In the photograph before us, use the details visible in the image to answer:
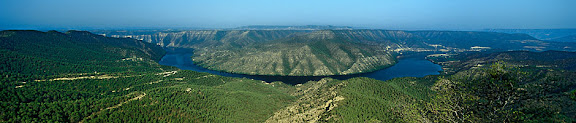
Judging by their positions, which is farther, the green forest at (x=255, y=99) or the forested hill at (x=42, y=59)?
the forested hill at (x=42, y=59)

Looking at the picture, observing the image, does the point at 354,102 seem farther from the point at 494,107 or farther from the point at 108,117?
the point at 108,117

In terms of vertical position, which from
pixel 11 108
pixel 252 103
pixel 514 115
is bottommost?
pixel 252 103

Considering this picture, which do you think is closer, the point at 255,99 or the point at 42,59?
the point at 255,99

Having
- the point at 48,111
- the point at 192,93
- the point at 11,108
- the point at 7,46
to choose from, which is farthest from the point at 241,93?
the point at 7,46

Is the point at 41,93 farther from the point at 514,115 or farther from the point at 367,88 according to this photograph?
the point at 514,115

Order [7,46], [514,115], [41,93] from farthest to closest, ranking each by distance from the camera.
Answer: [7,46]
[41,93]
[514,115]

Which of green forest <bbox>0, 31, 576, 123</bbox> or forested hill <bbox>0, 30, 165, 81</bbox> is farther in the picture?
forested hill <bbox>0, 30, 165, 81</bbox>

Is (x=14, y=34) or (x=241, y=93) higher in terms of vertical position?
(x=14, y=34)

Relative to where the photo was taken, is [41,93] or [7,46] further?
[7,46]

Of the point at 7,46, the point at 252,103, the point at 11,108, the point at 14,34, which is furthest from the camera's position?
the point at 14,34

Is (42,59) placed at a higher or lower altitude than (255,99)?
higher
